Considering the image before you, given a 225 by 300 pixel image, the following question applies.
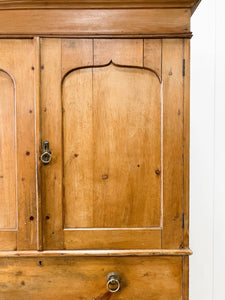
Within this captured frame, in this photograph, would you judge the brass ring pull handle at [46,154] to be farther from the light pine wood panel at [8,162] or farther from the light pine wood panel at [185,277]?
Result: the light pine wood panel at [185,277]

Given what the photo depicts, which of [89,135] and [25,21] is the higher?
[25,21]

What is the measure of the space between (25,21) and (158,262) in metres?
1.17

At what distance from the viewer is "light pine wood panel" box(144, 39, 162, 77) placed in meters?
1.11

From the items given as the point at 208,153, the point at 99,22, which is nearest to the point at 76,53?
the point at 99,22

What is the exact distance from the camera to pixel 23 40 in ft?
3.64

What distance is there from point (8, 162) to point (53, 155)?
202 millimetres

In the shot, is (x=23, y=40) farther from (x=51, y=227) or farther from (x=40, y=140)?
(x=51, y=227)

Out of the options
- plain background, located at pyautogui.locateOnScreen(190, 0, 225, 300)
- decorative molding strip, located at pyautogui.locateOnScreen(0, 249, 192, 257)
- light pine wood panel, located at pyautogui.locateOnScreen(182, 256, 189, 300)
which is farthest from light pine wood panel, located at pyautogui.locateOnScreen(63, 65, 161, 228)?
plain background, located at pyautogui.locateOnScreen(190, 0, 225, 300)

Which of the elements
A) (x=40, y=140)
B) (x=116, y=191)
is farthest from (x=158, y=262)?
(x=40, y=140)

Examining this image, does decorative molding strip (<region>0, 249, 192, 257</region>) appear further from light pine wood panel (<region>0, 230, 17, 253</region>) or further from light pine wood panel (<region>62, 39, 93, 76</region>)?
light pine wood panel (<region>62, 39, 93, 76</region>)

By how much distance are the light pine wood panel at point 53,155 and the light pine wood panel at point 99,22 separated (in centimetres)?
15

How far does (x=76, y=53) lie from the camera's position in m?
1.11

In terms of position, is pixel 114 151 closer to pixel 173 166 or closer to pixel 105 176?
pixel 105 176

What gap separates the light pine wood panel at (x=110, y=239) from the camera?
113 cm
